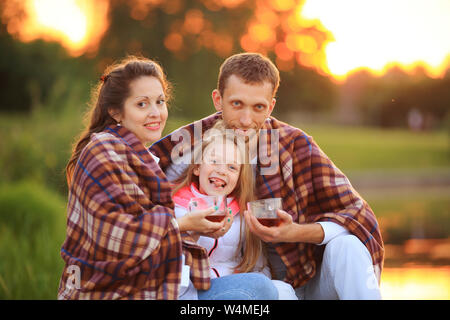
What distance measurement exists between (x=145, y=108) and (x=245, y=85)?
0.59 m

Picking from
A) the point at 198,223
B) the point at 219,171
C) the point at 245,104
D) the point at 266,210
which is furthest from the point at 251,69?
the point at 198,223

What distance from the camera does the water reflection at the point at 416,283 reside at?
468 cm

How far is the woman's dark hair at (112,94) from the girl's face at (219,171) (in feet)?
1.61

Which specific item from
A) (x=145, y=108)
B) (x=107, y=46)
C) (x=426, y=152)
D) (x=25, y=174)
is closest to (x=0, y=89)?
(x=107, y=46)

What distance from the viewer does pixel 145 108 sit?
102 inches

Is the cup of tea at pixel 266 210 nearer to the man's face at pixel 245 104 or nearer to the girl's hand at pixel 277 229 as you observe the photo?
the girl's hand at pixel 277 229

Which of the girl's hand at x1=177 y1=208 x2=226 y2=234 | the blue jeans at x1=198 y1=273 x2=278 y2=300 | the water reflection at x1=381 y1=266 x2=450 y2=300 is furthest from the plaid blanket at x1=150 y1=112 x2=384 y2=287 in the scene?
the water reflection at x1=381 y1=266 x2=450 y2=300

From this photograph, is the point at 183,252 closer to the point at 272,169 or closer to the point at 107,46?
the point at 272,169

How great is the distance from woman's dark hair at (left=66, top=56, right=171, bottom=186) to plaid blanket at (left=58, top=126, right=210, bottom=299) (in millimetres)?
280

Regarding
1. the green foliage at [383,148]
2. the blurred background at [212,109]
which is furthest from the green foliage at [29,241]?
the green foliage at [383,148]

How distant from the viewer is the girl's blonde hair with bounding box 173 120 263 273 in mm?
2627

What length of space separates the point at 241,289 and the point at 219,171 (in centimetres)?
65

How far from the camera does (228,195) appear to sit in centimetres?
276
